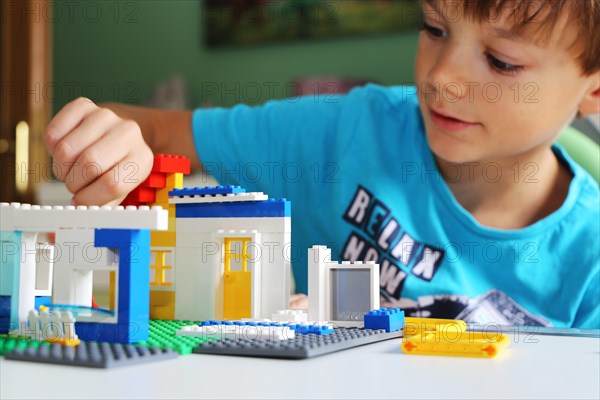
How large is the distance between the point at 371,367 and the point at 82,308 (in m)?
0.20

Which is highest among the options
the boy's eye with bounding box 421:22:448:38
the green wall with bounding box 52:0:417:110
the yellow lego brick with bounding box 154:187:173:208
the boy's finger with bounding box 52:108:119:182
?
the green wall with bounding box 52:0:417:110

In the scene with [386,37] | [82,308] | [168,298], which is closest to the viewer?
[82,308]

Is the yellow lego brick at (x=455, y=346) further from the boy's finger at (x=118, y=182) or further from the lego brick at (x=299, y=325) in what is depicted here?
the boy's finger at (x=118, y=182)

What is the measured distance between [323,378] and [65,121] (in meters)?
0.43

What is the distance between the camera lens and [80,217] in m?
0.48

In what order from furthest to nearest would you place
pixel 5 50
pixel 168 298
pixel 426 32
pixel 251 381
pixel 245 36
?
pixel 5 50 → pixel 245 36 → pixel 426 32 → pixel 168 298 → pixel 251 381

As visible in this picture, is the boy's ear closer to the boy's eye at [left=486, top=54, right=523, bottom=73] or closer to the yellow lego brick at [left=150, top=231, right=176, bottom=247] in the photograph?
the boy's eye at [left=486, top=54, right=523, bottom=73]

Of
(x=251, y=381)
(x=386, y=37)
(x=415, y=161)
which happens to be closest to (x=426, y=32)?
(x=415, y=161)

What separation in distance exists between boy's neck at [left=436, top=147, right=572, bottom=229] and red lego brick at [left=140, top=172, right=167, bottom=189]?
0.54 meters

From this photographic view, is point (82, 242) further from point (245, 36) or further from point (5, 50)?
point (5, 50)

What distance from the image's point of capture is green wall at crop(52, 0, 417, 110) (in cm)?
223

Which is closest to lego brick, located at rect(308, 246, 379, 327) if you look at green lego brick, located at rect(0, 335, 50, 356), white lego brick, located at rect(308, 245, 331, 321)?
white lego brick, located at rect(308, 245, 331, 321)

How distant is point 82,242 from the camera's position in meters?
0.49

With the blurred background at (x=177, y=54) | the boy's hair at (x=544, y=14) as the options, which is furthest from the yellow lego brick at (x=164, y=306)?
the blurred background at (x=177, y=54)
